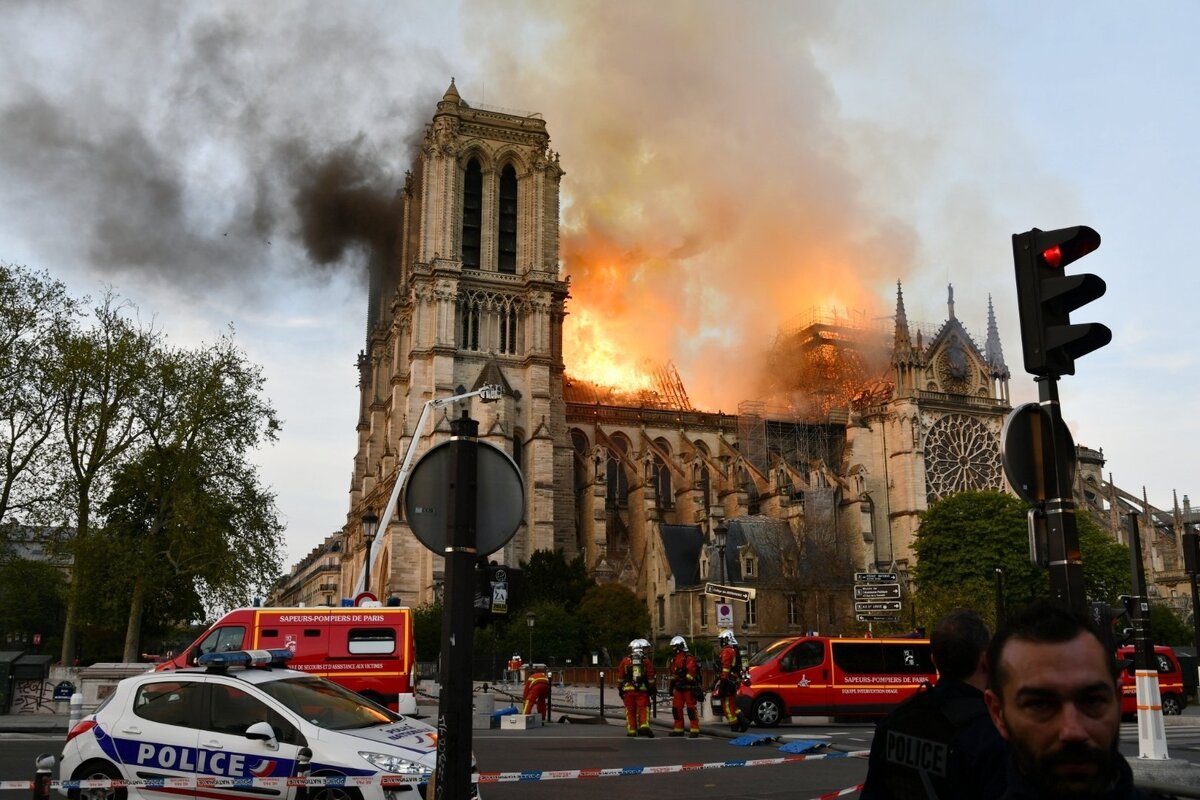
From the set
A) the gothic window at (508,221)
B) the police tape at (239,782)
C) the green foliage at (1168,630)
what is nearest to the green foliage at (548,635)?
the gothic window at (508,221)

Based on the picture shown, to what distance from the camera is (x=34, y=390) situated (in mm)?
33156

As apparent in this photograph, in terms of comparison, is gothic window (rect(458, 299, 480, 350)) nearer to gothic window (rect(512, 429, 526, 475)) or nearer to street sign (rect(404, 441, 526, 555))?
gothic window (rect(512, 429, 526, 475))

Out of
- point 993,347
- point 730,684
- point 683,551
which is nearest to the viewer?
point 730,684

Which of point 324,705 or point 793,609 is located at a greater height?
point 793,609

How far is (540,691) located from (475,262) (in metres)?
42.1

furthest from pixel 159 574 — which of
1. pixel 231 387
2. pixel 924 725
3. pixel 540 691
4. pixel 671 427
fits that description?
pixel 671 427

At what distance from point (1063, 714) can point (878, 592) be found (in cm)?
2083

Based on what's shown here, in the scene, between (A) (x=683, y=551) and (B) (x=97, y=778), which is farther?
(A) (x=683, y=551)

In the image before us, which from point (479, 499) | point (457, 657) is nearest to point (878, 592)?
→ point (479, 499)

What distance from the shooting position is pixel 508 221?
6262 centimetres

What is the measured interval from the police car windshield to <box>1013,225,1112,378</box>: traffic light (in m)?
5.67

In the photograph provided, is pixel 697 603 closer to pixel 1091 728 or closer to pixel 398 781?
pixel 398 781

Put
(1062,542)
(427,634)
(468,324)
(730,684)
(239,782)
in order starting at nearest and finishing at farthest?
1. (1062,542)
2. (239,782)
3. (730,684)
4. (427,634)
5. (468,324)

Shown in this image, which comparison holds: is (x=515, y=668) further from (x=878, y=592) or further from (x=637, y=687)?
(x=637, y=687)
